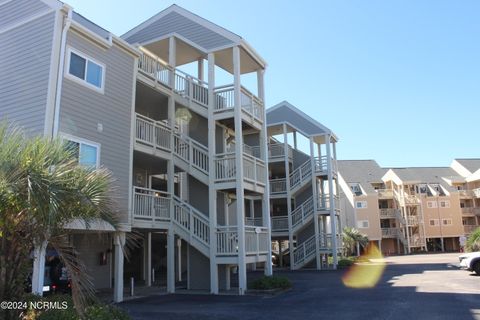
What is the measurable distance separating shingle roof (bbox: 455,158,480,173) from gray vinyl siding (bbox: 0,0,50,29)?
6618cm

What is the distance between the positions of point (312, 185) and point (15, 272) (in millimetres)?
25325

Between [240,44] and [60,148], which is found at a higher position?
[240,44]

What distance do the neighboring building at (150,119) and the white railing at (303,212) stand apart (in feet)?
33.9

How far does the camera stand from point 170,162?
1845cm

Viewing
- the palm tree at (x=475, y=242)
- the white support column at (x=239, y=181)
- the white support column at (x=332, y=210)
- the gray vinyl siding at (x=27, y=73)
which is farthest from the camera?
the white support column at (x=332, y=210)

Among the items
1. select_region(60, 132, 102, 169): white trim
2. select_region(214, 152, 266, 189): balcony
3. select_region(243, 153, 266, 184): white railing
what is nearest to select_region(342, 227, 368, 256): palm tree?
select_region(243, 153, 266, 184): white railing

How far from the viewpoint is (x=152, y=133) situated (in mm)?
17672

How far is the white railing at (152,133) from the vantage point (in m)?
17.0

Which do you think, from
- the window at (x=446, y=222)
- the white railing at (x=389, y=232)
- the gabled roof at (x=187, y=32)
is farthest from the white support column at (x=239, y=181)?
the window at (x=446, y=222)

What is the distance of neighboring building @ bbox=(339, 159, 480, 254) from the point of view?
57100 mm

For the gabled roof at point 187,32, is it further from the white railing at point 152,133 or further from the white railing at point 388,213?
the white railing at point 388,213

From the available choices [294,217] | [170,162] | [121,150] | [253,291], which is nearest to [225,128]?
[170,162]

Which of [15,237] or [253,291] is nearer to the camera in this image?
[15,237]

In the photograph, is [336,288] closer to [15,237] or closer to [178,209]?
[178,209]
